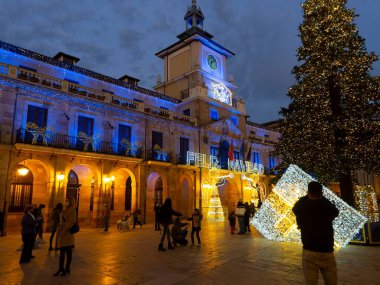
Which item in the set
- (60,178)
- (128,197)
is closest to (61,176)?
(60,178)

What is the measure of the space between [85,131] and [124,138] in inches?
111

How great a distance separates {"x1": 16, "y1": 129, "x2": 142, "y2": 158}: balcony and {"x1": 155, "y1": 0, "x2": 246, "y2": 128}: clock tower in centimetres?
861

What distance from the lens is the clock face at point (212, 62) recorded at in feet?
101

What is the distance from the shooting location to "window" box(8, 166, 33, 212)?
17820mm

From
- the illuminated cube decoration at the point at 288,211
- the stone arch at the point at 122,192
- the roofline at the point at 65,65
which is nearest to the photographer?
the illuminated cube decoration at the point at 288,211

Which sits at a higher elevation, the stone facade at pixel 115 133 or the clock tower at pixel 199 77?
the clock tower at pixel 199 77

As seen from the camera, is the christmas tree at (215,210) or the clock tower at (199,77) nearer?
the christmas tree at (215,210)

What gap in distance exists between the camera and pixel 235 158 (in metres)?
30.4

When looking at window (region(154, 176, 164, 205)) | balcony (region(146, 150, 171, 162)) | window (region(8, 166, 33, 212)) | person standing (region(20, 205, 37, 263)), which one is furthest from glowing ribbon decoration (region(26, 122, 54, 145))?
window (region(154, 176, 164, 205))

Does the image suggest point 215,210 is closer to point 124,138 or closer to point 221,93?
point 124,138

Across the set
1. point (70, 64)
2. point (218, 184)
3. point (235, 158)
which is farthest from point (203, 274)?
point (235, 158)

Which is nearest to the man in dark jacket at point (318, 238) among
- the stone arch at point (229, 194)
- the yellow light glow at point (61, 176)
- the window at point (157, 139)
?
Result: the yellow light glow at point (61, 176)

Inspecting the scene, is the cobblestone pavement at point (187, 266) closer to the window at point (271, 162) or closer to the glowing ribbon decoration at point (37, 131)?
the glowing ribbon decoration at point (37, 131)

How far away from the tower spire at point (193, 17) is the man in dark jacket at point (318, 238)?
31.7m
